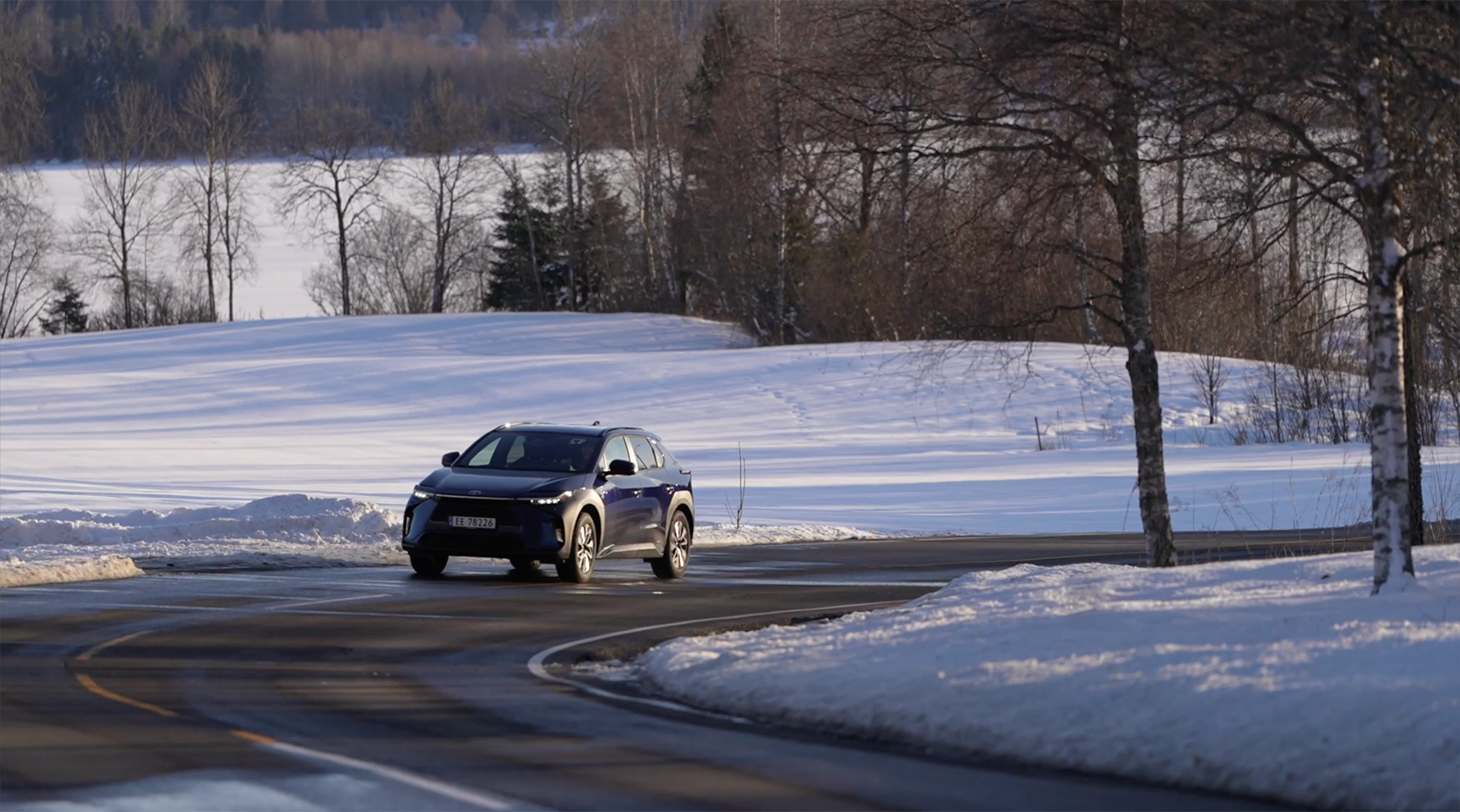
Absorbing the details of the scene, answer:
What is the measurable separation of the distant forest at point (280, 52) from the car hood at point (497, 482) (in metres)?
52.8

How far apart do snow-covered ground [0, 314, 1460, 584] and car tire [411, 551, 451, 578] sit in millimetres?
2610

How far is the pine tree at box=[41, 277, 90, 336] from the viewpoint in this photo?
8231 cm

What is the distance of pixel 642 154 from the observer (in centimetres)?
7269

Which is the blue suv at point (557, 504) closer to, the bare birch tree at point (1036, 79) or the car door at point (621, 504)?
the car door at point (621, 504)

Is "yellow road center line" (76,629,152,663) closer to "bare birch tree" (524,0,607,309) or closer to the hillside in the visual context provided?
the hillside

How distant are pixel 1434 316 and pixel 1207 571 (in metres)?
6.91

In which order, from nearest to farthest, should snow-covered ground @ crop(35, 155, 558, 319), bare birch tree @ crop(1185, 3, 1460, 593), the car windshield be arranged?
bare birch tree @ crop(1185, 3, 1460, 593) → the car windshield → snow-covered ground @ crop(35, 155, 558, 319)

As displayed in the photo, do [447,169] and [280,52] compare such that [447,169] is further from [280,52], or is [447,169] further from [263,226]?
[280,52]

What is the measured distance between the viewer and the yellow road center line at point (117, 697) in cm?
1012

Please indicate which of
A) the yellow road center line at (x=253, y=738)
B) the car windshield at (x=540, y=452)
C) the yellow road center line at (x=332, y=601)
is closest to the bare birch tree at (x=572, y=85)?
the car windshield at (x=540, y=452)

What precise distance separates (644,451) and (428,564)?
10.0 feet

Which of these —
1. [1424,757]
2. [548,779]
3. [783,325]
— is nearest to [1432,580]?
[1424,757]

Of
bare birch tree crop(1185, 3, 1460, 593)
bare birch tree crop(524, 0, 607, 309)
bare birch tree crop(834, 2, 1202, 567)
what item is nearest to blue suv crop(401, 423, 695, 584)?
bare birch tree crop(834, 2, 1202, 567)

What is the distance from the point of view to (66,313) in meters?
82.7
